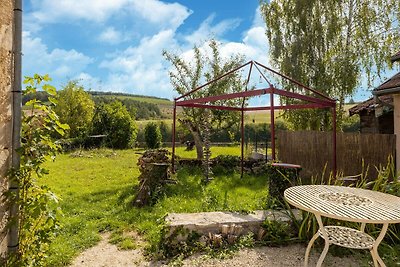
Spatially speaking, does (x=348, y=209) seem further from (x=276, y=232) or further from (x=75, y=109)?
(x=75, y=109)

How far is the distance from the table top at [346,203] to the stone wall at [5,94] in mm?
2694

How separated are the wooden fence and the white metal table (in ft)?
12.6

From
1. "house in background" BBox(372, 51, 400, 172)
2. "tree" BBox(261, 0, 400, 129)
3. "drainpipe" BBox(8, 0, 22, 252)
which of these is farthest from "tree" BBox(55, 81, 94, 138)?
"drainpipe" BBox(8, 0, 22, 252)

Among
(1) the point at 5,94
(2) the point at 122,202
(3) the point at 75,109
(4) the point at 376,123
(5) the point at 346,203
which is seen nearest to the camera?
(1) the point at 5,94

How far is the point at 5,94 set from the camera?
7.64 ft

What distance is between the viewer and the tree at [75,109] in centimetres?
2075

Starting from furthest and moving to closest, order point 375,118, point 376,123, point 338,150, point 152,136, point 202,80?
1. point 152,136
2. point 202,80
3. point 375,118
4. point 376,123
5. point 338,150

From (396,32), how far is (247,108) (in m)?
7.88

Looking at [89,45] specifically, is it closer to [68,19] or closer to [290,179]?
[68,19]

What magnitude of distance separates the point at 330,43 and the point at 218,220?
36.8 feet

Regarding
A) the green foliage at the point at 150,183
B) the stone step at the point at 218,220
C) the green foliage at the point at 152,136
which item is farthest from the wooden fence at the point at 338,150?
the green foliage at the point at 152,136

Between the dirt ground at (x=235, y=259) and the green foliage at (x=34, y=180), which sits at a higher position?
the green foliage at (x=34, y=180)

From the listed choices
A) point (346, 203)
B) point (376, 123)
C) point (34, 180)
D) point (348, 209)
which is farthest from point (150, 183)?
point (376, 123)

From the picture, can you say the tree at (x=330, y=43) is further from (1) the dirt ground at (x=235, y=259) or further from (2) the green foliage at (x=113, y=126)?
(2) the green foliage at (x=113, y=126)
